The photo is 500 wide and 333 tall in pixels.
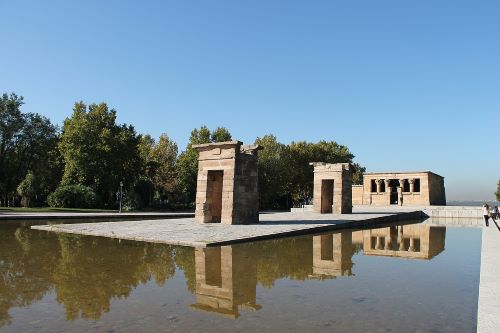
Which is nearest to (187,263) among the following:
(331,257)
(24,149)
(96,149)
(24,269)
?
(24,269)

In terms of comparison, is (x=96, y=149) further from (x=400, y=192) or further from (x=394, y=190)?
(x=394, y=190)

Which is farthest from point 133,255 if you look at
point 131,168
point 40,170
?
point 40,170

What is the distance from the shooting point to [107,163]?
127ft

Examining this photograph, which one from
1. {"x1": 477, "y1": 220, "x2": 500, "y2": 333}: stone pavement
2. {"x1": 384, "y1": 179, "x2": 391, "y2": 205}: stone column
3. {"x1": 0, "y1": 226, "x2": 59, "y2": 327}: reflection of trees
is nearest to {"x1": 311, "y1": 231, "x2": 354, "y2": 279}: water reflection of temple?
{"x1": 477, "y1": 220, "x2": 500, "y2": 333}: stone pavement

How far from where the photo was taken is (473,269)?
27.6ft

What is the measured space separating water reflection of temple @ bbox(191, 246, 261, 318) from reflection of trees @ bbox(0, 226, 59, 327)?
2.34m

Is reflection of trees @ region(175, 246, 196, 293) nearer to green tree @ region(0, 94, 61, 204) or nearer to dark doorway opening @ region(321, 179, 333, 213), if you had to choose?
dark doorway opening @ region(321, 179, 333, 213)

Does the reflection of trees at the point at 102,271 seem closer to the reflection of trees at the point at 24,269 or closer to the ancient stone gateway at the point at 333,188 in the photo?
A: the reflection of trees at the point at 24,269

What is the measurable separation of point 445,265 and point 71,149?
35645mm

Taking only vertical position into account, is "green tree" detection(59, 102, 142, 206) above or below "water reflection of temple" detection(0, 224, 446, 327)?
above

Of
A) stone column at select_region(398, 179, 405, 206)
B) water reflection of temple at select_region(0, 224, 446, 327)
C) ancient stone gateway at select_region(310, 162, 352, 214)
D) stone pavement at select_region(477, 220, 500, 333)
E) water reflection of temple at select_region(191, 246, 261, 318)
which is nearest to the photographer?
stone pavement at select_region(477, 220, 500, 333)

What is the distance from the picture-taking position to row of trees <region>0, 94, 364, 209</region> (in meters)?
37.7

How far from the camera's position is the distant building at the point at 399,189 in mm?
44531

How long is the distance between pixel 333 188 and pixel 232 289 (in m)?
23.7
